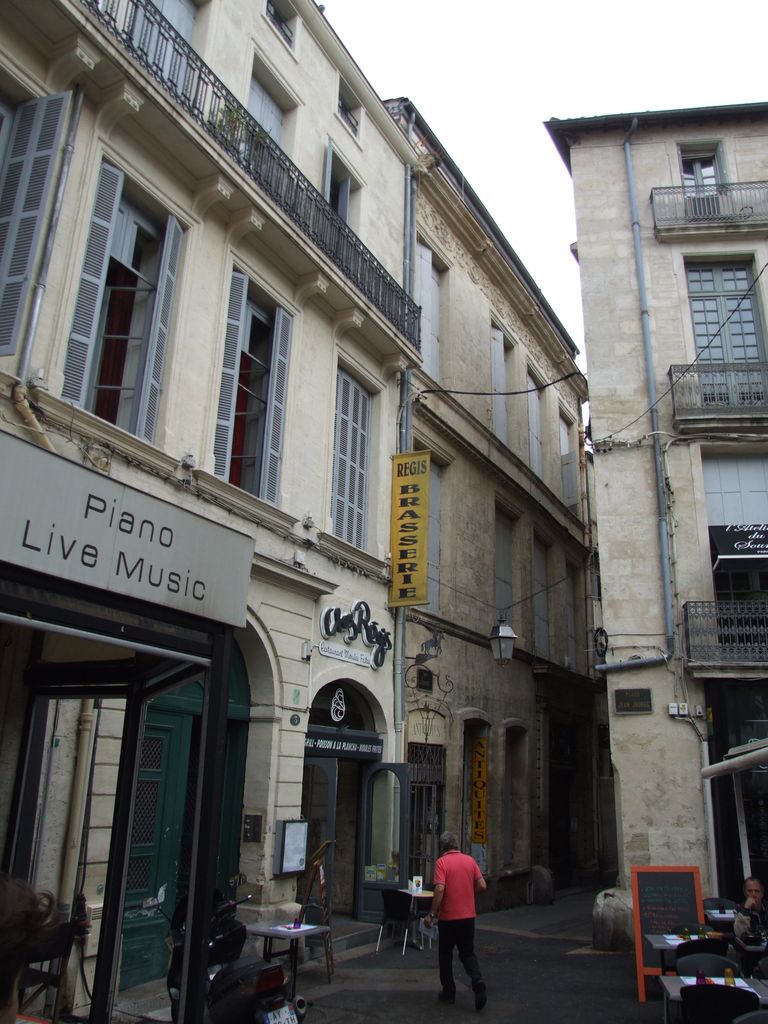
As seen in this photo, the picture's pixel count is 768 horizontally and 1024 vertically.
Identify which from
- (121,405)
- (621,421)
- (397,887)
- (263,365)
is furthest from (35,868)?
(621,421)

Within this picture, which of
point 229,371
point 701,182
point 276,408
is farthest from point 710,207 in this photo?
point 229,371

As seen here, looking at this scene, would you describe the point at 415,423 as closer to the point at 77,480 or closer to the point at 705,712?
the point at 705,712

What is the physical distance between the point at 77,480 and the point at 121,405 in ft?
16.9

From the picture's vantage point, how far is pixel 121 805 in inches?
197

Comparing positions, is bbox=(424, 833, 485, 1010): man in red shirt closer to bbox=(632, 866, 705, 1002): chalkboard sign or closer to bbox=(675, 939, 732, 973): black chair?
bbox=(632, 866, 705, 1002): chalkboard sign

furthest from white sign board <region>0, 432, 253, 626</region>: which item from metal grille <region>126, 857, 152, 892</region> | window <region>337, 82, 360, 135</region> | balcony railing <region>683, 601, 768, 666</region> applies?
window <region>337, 82, 360, 135</region>

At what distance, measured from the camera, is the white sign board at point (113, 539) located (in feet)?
10.9

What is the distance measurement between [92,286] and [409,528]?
5896mm

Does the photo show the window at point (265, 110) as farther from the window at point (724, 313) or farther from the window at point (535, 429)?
the window at point (535, 429)

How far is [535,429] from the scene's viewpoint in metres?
20.3

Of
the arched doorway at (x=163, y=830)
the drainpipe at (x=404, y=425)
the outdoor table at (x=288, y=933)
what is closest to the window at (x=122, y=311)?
the arched doorway at (x=163, y=830)

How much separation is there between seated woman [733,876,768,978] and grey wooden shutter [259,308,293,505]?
20.9 ft

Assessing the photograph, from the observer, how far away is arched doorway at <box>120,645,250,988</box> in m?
7.88

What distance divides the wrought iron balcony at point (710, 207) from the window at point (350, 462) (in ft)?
19.4
